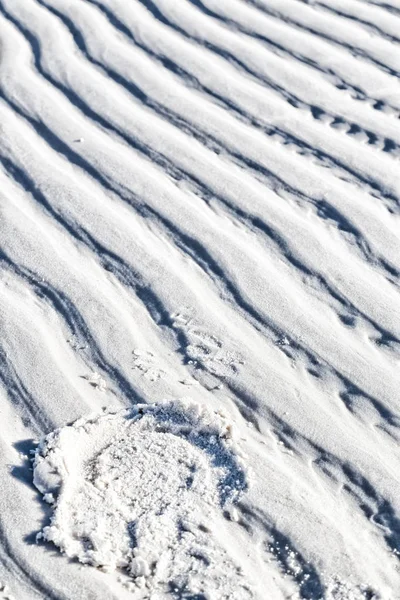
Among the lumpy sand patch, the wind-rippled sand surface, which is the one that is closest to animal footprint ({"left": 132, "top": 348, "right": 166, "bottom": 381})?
the wind-rippled sand surface

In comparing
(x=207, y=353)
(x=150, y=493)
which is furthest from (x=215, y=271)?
(x=150, y=493)

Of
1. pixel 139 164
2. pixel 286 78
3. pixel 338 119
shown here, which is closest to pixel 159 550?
pixel 139 164

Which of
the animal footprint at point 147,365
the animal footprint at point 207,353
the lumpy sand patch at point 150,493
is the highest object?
the animal footprint at point 207,353

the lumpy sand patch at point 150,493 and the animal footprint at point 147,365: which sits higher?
the animal footprint at point 147,365

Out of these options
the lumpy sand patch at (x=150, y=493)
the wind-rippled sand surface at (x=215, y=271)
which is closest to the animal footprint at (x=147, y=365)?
the wind-rippled sand surface at (x=215, y=271)

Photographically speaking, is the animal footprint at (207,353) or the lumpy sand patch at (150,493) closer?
the lumpy sand patch at (150,493)

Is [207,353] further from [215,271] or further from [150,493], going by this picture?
[150,493]

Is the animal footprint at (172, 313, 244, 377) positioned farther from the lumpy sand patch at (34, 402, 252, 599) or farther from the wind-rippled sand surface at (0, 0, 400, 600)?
the lumpy sand patch at (34, 402, 252, 599)

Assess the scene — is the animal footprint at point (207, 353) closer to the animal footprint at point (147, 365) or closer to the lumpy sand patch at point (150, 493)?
the animal footprint at point (147, 365)
